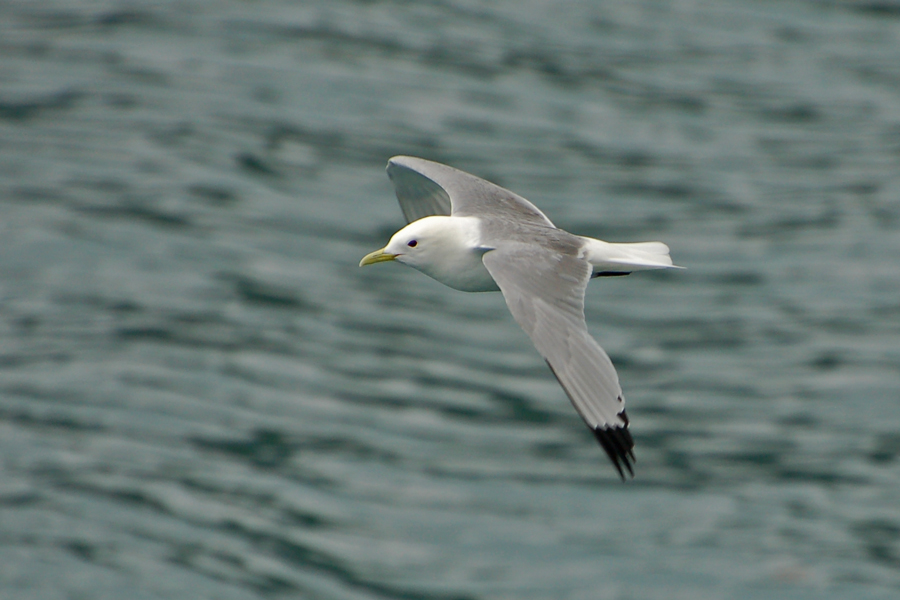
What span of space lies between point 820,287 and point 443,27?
9560mm

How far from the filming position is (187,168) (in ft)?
66.3

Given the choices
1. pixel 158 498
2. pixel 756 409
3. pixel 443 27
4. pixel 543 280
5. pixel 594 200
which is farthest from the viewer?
pixel 443 27

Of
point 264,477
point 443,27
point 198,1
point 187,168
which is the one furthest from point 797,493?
point 198,1

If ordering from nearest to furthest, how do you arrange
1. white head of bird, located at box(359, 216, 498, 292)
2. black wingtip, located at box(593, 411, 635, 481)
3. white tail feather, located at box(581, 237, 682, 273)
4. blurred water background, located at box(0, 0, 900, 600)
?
black wingtip, located at box(593, 411, 635, 481) → white tail feather, located at box(581, 237, 682, 273) → white head of bird, located at box(359, 216, 498, 292) → blurred water background, located at box(0, 0, 900, 600)

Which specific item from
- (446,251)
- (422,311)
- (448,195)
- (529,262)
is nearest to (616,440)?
(529,262)

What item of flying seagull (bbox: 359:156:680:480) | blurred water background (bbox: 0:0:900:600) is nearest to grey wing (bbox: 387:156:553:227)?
flying seagull (bbox: 359:156:680:480)

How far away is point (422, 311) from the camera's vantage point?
18016 mm

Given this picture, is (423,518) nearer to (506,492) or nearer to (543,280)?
(506,492)

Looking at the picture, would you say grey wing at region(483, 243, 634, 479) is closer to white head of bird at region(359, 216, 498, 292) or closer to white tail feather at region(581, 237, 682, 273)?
white tail feather at region(581, 237, 682, 273)

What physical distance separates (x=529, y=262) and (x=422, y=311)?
11.3 meters

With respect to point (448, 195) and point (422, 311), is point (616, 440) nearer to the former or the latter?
point (448, 195)

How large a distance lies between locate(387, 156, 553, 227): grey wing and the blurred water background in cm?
570

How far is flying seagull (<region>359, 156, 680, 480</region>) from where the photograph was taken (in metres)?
5.75

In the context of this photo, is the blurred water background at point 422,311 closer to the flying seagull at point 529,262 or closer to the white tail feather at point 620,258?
the flying seagull at point 529,262
